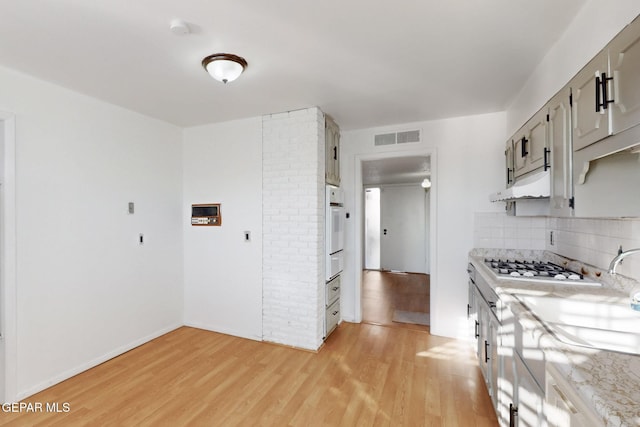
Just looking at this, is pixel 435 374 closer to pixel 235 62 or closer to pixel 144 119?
pixel 235 62

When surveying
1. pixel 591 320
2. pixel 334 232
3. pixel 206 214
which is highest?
pixel 206 214

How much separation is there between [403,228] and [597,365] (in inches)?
257

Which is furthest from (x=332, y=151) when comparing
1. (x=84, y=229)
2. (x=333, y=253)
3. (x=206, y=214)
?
(x=84, y=229)

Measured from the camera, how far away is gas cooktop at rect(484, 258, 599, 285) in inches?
77.3

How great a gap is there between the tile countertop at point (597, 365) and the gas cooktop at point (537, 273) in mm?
158

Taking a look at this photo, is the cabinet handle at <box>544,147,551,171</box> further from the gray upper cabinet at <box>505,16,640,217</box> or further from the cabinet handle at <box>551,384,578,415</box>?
the cabinet handle at <box>551,384,578,415</box>

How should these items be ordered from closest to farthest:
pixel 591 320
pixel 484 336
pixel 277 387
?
pixel 591 320 → pixel 484 336 → pixel 277 387

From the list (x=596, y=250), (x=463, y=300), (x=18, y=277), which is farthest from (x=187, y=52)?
(x=463, y=300)

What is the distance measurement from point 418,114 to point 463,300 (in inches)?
86.1

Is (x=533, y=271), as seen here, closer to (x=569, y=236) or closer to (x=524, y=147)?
(x=569, y=236)

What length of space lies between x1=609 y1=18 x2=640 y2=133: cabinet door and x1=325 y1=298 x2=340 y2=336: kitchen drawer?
113 inches

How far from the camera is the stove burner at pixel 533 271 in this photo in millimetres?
2021

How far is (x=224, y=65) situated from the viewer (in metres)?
2.02

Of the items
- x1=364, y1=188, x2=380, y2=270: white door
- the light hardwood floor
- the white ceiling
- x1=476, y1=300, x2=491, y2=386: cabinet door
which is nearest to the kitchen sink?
x1=476, y1=300, x2=491, y2=386: cabinet door
